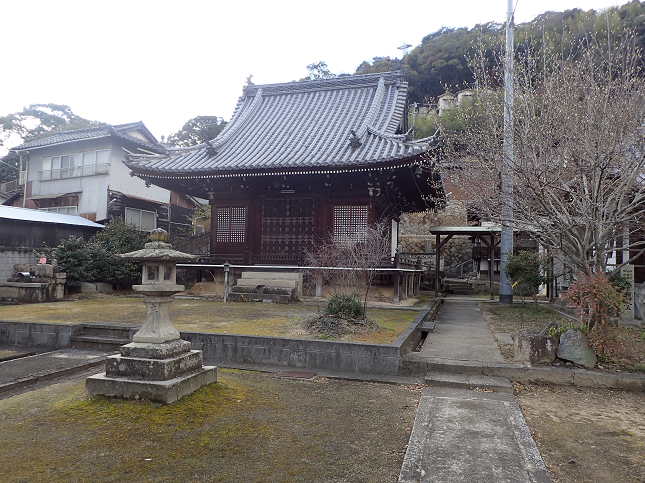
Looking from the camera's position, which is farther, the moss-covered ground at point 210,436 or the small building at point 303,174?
the small building at point 303,174

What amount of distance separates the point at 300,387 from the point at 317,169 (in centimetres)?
855

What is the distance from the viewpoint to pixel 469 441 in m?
3.84

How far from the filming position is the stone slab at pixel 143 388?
4426mm

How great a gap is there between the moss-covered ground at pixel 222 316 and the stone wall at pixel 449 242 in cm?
1884

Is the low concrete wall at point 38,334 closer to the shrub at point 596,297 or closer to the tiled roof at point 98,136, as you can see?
the shrub at point 596,297

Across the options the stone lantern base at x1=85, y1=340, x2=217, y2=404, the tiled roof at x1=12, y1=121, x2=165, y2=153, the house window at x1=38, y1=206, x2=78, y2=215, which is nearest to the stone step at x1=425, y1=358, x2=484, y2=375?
the stone lantern base at x1=85, y1=340, x2=217, y2=404

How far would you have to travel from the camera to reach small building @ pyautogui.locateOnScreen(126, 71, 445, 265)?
13.4m

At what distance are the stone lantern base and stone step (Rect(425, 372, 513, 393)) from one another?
10.4ft

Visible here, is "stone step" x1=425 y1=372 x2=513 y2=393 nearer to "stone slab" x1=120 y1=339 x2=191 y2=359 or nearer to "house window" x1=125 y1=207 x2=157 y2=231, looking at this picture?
"stone slab" x1=120 y1=339 x2=191 y2=359

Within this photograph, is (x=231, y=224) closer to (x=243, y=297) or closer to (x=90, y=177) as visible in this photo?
(x=243, y=297)

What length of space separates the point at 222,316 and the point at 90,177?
16674 mm

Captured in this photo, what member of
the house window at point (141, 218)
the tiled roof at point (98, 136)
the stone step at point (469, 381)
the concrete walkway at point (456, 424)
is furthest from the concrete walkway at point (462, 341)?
the house window at point (141, 218)

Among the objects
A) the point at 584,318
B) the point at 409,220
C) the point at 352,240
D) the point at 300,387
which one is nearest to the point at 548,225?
the point at 584,318

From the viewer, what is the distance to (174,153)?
16547 millimetres
